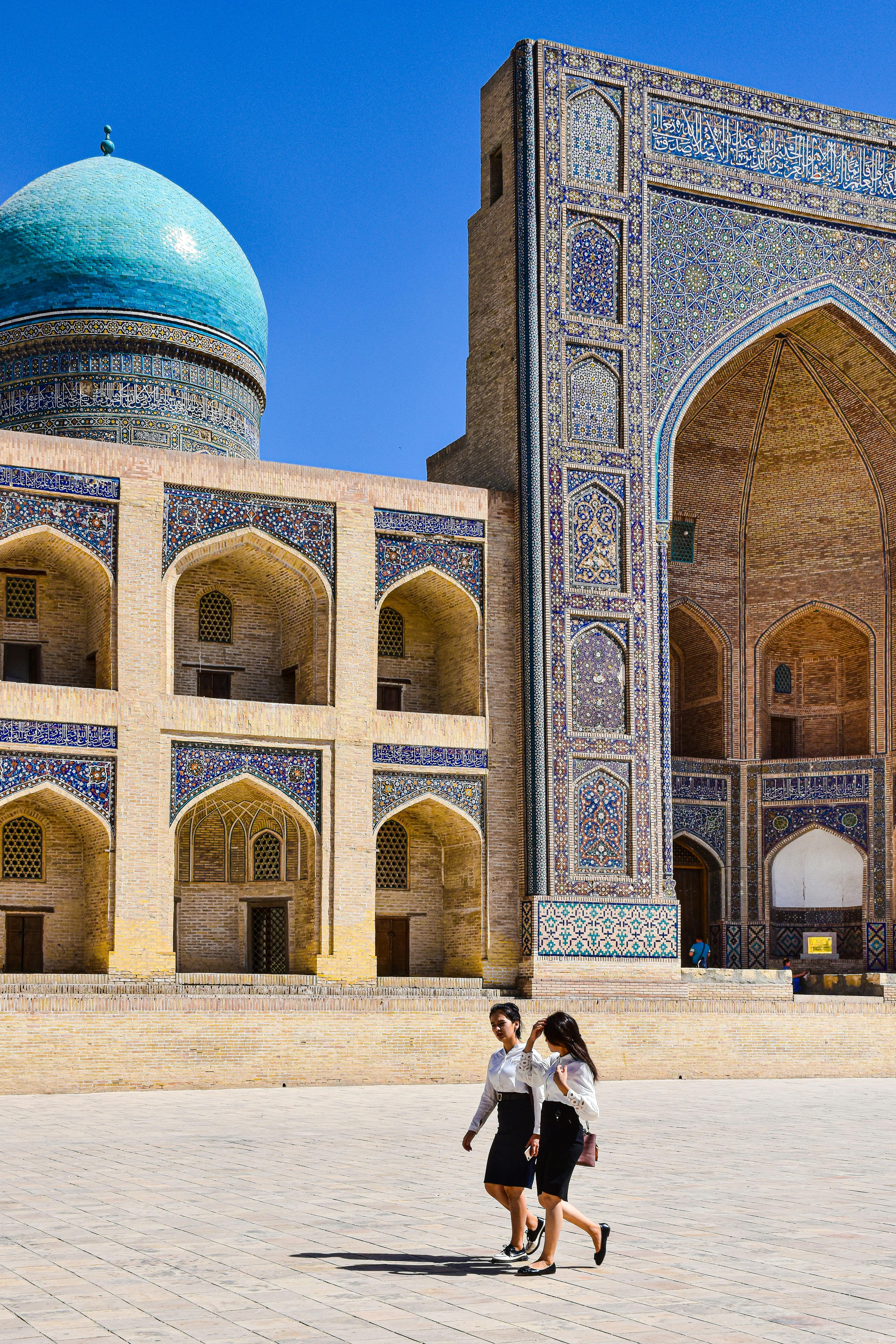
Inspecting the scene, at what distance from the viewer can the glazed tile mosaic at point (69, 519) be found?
11.9m

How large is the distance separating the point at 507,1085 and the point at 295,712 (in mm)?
8396

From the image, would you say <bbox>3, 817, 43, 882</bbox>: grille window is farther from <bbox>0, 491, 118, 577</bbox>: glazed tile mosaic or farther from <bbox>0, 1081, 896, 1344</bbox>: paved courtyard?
<bbox>0, 1081, 896, 1344</bbox>: paved courtyard

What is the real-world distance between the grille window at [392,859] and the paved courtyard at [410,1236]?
19.2ft

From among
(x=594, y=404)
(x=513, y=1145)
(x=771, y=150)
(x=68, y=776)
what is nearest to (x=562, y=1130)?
(x=513, y=1145)

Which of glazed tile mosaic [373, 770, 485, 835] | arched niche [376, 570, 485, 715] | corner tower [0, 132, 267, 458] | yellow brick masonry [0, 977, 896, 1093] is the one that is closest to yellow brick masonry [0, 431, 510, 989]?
glazed tile mosaic [373, 770, 485, 835]

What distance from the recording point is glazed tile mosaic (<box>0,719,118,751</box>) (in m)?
11.6

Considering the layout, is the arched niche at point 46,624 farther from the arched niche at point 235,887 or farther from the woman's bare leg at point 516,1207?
the woman's bare leg at point 516,1207

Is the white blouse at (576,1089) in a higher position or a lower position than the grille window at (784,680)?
lower

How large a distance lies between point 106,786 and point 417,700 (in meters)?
3.28

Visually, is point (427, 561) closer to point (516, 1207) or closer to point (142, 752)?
point (142, 752)

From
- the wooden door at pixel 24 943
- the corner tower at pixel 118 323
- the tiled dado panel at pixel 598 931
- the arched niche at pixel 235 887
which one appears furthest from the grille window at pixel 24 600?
the tiled dado panel at pixel 598 931

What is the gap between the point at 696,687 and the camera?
57.7 feet

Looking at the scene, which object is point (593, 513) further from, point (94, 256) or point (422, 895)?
point (94, 256)

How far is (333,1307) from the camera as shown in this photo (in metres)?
3.56
